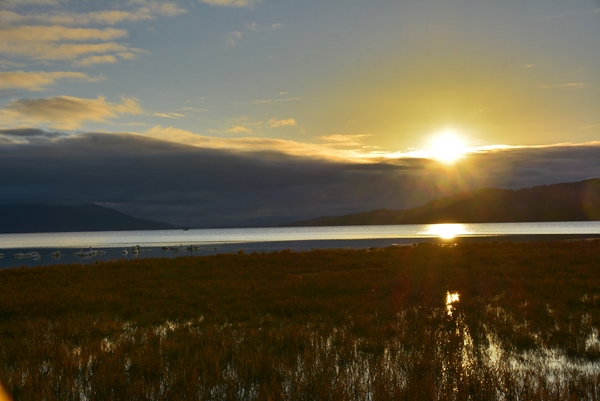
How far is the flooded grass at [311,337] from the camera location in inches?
263

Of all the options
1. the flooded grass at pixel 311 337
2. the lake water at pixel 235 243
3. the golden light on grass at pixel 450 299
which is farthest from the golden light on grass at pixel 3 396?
the lake water at pixel 235 243

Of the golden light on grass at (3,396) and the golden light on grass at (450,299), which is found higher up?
the golden light on grass at (3,396)

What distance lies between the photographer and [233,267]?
85.3ft

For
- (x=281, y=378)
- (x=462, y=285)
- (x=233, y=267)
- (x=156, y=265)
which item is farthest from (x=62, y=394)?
(x=156, y=265)

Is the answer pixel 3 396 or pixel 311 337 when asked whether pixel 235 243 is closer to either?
pixel 311 337

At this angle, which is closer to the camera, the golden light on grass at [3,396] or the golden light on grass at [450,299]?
the golden light on grass at [3,396]

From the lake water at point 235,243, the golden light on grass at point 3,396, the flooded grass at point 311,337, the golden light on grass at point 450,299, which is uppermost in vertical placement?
the golden light on grass at point 3,396

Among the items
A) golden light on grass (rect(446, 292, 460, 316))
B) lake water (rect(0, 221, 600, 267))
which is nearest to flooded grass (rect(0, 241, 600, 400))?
golden light on grass (rect(446, 292, 460, 316))

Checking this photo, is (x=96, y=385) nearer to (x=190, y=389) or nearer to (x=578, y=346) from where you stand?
(x=190, y=389)

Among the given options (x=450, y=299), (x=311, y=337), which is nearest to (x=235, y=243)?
(x=450, y=299)

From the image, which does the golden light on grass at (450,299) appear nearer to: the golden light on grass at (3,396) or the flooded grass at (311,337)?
the flooded grass at (311,337)

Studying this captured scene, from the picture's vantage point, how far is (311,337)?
9789 mm

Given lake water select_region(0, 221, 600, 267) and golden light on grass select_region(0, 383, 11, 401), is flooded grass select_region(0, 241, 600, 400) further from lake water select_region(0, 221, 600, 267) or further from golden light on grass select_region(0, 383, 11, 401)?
lake water select_region(0, 221, 600, 267)

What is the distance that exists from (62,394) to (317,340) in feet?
15.8
